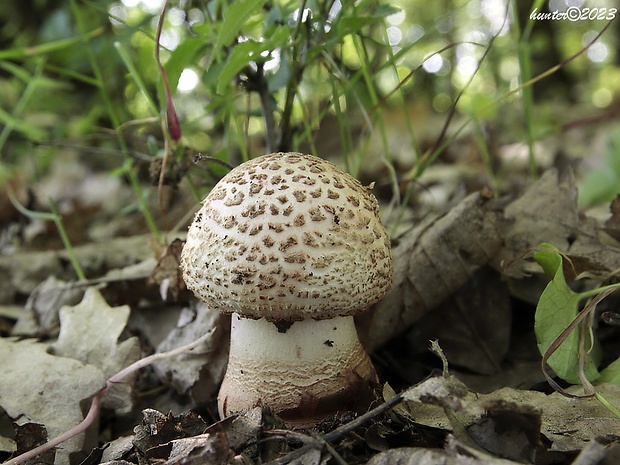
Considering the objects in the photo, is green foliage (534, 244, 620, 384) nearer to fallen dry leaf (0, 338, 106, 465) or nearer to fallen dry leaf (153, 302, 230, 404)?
fallen dry leaf (153, 302, 230, 404)

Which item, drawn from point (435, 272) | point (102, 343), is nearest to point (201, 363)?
point (102, 343)

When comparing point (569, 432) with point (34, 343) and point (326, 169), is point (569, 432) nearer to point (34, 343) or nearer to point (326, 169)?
point (326, 169)

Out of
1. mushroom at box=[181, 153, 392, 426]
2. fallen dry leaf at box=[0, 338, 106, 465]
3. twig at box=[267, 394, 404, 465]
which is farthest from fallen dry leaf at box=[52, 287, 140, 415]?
twig at box=[267, 394, 404, 465]

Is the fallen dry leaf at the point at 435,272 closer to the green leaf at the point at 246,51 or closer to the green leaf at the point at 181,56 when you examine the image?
the green leaf at the point at 246,51

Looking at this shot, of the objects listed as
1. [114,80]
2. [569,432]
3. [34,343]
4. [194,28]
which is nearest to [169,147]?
[194,28]

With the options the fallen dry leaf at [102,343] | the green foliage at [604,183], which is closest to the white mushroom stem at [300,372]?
the fallen dry leaf at [102,343]
